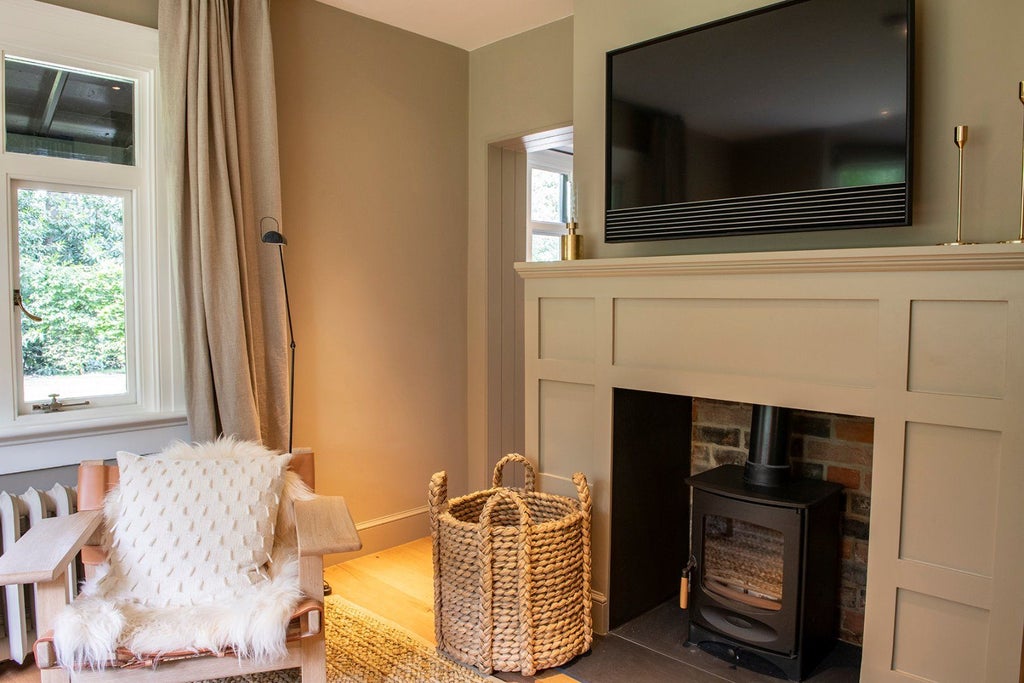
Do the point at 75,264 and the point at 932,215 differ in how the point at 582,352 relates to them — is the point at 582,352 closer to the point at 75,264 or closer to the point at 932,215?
the point at 932,215

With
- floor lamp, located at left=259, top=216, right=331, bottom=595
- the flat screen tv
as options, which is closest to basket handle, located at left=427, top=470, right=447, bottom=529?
floor lamp, located at left=259, top=216, right=331, bottom=595

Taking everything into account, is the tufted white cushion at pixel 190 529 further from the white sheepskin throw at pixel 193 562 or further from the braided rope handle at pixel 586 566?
the braided rope handle at pixel 586 566

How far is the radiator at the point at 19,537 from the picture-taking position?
222 cm

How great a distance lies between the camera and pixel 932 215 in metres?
1.97

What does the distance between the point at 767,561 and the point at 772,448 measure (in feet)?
1.17

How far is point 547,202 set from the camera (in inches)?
176

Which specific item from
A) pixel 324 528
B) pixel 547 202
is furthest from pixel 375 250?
pixel 324 528

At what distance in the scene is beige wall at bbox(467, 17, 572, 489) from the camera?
11.2ft

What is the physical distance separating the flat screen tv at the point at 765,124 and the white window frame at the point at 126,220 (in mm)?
1688

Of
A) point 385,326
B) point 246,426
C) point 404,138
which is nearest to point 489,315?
point 385,326

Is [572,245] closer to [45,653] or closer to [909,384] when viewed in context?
[909,384]

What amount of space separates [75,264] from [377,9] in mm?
1670

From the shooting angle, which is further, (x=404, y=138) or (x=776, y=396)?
(x=404, y=138)

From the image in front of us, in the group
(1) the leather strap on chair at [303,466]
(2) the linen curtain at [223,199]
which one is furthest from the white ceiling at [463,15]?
(1) the leather strap on chair at [303,466]
